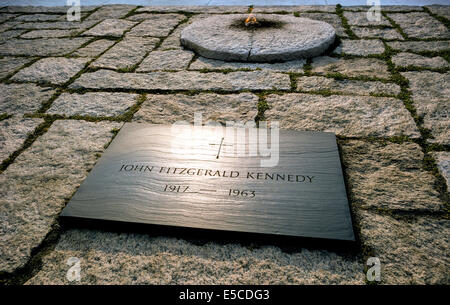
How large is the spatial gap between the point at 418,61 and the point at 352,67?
611 millimetres

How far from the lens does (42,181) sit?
1779 mm

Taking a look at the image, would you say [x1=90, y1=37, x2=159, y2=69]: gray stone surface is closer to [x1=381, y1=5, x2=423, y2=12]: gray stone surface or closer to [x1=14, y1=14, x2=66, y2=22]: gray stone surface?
[x1=14, y1=14, x2=66, y2=22]: gray stone surface

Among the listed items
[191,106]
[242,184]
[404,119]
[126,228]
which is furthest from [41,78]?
[404,119]

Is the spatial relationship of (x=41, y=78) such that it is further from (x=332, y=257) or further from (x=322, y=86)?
(x=332, y=257)

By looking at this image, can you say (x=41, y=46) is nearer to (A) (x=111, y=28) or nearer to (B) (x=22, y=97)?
(A) (x=111, y=28)

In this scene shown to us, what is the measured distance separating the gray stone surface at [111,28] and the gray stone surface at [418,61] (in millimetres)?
2993

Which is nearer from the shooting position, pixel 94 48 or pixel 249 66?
pixel 249 66

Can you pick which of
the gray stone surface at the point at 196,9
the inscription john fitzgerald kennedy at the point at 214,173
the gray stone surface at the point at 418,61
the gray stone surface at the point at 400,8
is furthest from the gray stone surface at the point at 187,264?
the gray stone surface at the point at 400,8

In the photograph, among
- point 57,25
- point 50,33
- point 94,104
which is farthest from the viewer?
point 57,25

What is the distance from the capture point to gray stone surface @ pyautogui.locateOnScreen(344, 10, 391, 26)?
3905 mm

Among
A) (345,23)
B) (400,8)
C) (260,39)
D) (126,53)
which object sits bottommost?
(126,53)

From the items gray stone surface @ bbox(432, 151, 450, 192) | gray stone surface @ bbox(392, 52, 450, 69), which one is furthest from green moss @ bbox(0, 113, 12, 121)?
gray stone surface @ bbox(392, 52, 450, 69)

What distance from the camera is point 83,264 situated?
1342mm

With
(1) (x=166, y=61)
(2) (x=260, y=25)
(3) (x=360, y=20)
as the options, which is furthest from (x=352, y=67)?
(1) (x=166, y=61)
